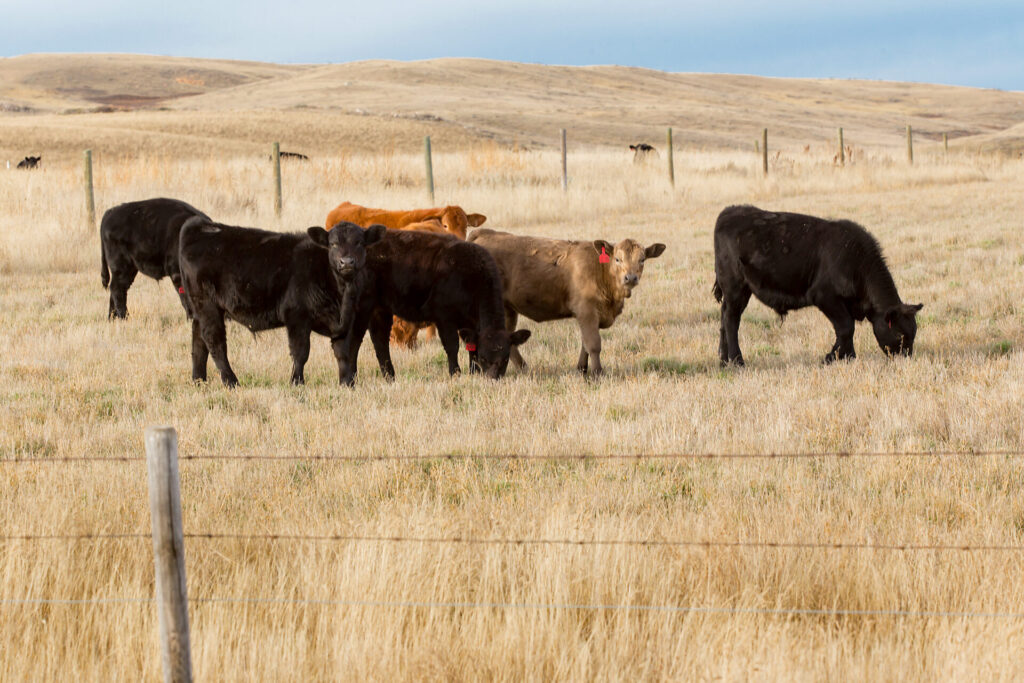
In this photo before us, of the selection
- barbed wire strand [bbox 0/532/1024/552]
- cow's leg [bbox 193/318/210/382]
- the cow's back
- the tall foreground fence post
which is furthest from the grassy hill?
the tall foreground fence post

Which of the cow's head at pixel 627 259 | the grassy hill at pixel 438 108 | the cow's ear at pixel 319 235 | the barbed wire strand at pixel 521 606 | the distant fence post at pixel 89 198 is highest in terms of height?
the grassy hill at pixel 438 108

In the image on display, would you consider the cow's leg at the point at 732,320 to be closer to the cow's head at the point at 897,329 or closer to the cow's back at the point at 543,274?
the cow's head at the point at 897,329

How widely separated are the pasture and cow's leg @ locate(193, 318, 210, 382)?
0.19 metres

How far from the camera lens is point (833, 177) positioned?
28.4m

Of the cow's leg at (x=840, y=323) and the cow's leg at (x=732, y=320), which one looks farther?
the cow's leg at (x=732, y=320)

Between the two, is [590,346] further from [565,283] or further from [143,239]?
[143,239]

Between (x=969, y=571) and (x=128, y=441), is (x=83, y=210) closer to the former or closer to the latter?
(x=128, y=441)

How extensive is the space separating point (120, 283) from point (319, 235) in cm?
457

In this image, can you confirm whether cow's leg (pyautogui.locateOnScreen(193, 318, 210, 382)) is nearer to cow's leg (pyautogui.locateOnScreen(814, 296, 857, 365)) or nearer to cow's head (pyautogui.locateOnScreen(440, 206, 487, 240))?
cow's head (pyautogui.locateOnScreen(440, 206, 487, 240))

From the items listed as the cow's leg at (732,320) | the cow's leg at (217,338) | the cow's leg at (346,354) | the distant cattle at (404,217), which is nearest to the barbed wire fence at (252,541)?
the cow's leg at (346,354)

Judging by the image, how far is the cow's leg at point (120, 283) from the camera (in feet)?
38.7

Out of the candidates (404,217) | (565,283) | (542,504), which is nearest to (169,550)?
(542,504)

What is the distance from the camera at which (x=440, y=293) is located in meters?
8.84

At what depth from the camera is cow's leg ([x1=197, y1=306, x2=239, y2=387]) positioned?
8781mm
